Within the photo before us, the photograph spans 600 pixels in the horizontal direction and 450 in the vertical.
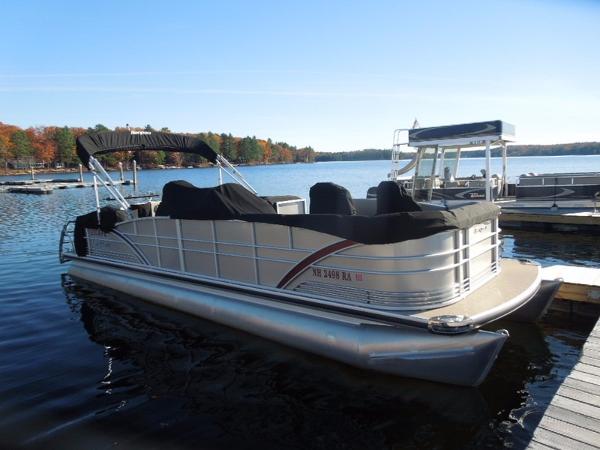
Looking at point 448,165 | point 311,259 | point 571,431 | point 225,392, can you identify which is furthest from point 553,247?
point 225,392

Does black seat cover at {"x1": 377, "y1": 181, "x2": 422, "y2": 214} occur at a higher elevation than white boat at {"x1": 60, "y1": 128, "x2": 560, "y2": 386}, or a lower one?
higher

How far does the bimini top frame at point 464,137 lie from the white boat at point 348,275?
27.5ft

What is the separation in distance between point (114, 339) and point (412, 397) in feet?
14.8

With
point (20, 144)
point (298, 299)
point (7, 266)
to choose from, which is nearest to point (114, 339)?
point (298, 299)

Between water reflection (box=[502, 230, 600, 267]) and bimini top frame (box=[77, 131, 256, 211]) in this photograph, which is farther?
water reflection (box=[502, 230, 600, 267])

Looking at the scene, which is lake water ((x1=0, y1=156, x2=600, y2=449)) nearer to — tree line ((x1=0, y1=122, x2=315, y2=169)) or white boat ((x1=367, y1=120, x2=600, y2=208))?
white boat ((x1=367, y1=120, x2=600, y2=208))

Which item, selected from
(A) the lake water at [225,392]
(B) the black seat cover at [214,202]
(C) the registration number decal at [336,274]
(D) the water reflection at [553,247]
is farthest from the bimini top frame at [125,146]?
(D) the water reflection at [553,247]

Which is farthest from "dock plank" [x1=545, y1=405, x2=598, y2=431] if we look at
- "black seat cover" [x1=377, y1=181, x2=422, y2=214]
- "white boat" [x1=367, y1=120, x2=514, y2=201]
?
"white boat" [x1=367, y1=120, x2=514, y2=201]

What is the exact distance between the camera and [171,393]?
16.9 ft

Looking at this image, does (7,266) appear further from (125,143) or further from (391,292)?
(391,292)

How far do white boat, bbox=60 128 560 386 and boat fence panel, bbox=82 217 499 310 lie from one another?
0.05ft

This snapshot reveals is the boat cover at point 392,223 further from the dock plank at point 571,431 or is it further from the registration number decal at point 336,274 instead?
the dock plank at point 571,431

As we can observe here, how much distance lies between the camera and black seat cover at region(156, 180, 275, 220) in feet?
21.0

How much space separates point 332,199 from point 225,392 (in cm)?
281
